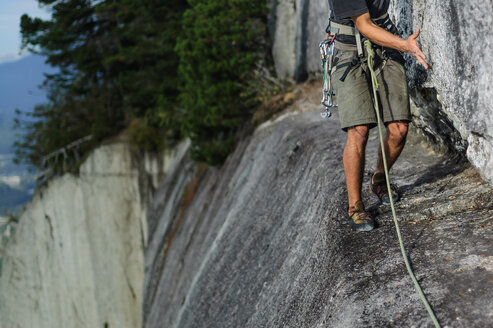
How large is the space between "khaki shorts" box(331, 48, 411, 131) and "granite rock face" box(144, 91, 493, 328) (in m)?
0.79

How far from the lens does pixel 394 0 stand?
16.6ft

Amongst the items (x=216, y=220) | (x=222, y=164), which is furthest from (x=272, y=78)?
(x=216, y=220)

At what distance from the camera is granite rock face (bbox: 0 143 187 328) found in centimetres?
2078

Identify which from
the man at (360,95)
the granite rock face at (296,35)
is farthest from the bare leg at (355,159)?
the granite rock face at (296,35)

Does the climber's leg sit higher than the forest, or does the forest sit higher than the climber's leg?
the forest

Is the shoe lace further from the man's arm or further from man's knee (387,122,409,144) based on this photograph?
the man's arm

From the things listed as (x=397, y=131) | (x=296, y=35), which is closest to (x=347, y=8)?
(x=397, y=131)

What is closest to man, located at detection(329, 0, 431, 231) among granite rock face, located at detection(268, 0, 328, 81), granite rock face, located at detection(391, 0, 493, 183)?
granite rock face, located at detection(391, 0, 493, 183)

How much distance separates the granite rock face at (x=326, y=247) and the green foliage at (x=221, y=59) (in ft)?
7.67

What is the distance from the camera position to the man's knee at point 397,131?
4320 mm

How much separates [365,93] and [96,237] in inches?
742

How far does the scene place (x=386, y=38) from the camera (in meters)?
3.76

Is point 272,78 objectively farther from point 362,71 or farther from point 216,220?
point 362,71

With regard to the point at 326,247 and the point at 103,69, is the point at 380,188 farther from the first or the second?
the point at 103,69
